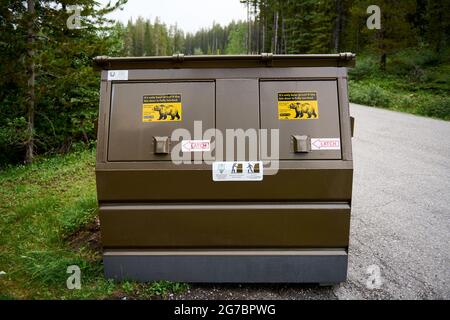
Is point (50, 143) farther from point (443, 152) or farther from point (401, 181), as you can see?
point (443, 152)

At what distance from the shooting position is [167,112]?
9.59 ft

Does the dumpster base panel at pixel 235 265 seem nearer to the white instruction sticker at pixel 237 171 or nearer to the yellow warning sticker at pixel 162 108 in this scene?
the white instruction sticker at pixel 237 171

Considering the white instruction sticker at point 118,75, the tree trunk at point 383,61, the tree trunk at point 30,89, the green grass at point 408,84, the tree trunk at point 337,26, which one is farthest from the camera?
the tree trunk at point 337,26

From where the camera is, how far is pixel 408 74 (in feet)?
75.2

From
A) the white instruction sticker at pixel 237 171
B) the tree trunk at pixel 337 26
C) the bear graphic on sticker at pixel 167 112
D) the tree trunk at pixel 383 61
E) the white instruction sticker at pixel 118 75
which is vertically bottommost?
the white instruction sticker at pixel 237 171

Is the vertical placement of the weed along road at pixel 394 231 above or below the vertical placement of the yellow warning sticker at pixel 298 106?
below

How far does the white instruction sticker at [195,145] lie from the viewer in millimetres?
2875

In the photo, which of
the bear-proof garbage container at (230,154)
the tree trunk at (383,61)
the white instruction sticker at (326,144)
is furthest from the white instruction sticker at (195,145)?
the tree trunk at (383,61)

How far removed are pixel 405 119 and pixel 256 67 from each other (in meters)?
11.9

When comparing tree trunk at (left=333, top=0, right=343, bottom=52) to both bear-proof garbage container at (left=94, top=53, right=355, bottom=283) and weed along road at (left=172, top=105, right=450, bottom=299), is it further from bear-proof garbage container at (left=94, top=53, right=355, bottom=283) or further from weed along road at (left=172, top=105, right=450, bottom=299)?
bear-proof garbage container at (left=94, top=53, right=355, bottom=283)

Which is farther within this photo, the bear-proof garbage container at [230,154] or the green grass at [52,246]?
the green grass at [52,246]

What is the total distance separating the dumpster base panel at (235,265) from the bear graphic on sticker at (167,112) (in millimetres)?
1127
